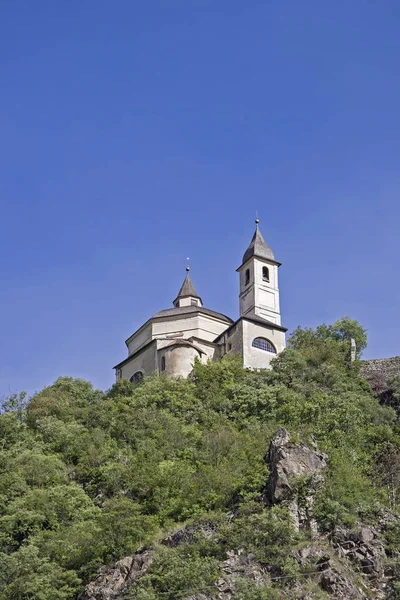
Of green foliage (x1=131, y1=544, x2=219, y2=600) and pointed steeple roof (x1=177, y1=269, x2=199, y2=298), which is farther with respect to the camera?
pointed steeple roof (x1=177, y1=269, x2=199, y2=298)

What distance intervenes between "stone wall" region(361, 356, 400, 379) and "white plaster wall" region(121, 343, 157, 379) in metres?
12.8

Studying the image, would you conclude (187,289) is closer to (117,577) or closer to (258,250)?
(258,250)

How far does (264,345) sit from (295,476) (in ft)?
80.1

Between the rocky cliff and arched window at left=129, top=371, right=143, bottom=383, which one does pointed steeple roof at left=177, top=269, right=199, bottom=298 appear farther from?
the rocky cliff

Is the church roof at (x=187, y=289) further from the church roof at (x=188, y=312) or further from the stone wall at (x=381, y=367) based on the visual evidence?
the stone wall at (x=381, y=367)

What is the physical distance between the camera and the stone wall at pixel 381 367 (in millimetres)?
60188

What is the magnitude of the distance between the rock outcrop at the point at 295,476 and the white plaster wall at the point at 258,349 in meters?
20.4

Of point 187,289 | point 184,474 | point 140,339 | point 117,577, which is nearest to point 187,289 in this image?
point 187,289

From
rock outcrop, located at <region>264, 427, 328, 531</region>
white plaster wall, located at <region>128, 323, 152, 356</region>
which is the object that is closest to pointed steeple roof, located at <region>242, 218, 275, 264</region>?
white plaster wall, located at <region>128, 323, 152, 356</region>

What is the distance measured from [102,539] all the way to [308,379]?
21108mm

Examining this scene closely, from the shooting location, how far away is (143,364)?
207 ft

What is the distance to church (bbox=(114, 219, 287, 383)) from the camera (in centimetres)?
5969

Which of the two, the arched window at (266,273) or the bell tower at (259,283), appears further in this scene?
the arched window at (266,273)

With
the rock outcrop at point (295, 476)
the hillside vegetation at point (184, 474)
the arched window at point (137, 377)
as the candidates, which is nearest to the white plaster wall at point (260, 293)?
the hillside vegetation at point (184, 474)
